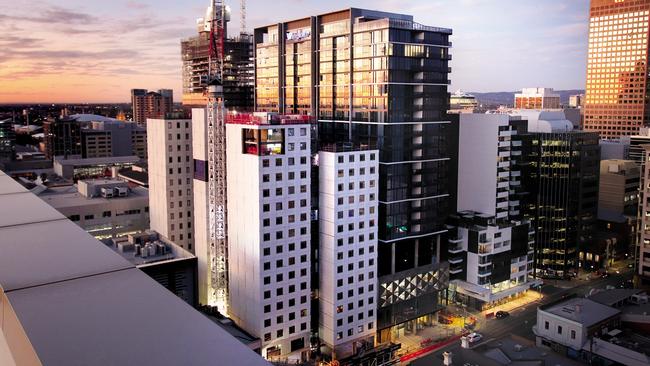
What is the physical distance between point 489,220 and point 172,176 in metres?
45.7

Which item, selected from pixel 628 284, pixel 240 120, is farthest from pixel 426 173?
pixel 628 284

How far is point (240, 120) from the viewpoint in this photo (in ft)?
205

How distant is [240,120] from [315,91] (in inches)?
974

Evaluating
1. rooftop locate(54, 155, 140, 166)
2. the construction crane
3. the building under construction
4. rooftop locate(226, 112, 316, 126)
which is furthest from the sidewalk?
rooftop locate(54, 155, 140, 166)

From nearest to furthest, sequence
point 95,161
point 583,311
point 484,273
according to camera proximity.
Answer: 1. point 583,311
2. point 484,273
3. point 95,161

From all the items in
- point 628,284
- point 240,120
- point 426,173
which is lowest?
point 628,284

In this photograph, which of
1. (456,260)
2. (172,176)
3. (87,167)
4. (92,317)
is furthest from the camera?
(87,167)

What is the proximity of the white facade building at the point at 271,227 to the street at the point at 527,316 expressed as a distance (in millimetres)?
14749

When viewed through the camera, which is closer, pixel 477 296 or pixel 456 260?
pixel 477 296

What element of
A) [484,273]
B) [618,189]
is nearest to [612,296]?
[484,273]

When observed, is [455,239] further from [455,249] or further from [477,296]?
[477,296]

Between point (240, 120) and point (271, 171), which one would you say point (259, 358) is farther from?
point (240, 120)

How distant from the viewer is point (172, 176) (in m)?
79.3

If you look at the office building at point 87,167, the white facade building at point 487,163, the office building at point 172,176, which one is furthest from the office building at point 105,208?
the office building at point 87,167
